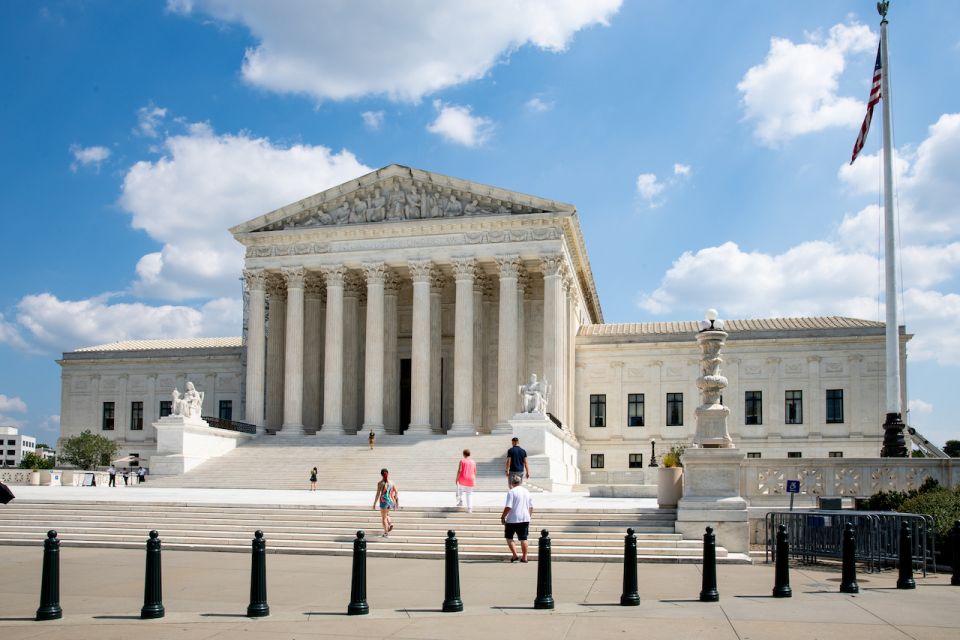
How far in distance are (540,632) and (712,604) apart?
355 cm

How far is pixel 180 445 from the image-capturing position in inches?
1863

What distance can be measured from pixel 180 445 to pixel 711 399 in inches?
1285

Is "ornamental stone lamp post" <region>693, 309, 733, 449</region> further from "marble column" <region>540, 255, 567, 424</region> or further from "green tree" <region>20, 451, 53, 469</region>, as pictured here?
"green tree" <region>20, 451, 53, 469</region>

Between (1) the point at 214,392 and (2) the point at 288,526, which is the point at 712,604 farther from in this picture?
(1) the point at 214,392

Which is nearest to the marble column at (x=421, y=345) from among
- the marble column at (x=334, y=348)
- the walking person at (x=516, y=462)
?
the marble column at (x=334, y=348)

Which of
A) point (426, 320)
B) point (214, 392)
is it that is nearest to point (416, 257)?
point (426, 320)

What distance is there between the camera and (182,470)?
153 feet

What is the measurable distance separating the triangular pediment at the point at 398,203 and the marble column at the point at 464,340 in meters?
3.29

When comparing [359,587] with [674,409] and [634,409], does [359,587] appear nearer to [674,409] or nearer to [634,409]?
[634,409]

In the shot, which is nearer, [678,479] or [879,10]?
[678,479]

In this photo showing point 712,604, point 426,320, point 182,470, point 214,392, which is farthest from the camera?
point 214,392

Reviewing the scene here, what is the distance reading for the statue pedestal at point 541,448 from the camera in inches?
1748

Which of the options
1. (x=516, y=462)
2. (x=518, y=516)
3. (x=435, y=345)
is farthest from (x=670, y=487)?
(x=435, y=345)

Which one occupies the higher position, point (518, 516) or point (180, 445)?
point (180, 445)
